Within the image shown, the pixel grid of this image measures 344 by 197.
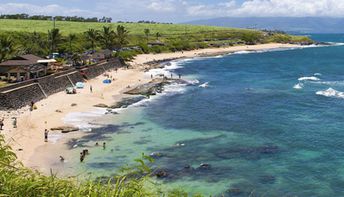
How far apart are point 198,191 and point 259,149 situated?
12213mm

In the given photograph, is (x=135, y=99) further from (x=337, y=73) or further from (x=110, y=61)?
(x=337, y=73)

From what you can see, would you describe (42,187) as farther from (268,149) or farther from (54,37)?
(54,37)

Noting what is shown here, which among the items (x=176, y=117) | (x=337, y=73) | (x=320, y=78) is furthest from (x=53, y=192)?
(x=337, y=73)

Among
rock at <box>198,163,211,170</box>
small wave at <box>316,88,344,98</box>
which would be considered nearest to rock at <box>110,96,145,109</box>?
rock at <box>198,163,211,170</box>

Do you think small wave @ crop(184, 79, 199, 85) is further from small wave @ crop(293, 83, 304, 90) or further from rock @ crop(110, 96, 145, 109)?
small wave @ crop(293, 83, 304, 90)

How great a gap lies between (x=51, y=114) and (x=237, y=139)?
2447 centimetres

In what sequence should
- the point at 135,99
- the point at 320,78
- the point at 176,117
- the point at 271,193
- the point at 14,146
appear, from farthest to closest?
the point at 320,78 < the point at 135,99 < the point at 176,117 < the point at 14,146 < the point at 271,193

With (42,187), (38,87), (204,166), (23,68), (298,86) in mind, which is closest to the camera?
(42,187)

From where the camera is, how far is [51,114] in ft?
169

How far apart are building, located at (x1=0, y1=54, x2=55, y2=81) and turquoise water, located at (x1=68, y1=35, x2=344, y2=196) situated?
19.5m

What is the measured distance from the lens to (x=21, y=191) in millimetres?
9164

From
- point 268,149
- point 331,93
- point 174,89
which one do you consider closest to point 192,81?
point 174,89

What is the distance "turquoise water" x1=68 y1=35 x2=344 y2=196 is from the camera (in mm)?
31391

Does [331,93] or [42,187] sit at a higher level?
Result: [42,187]
